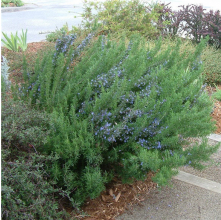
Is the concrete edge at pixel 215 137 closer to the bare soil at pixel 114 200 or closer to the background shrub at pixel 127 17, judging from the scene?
the bare soil at pixel 114 200

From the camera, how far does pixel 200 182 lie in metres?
3.37

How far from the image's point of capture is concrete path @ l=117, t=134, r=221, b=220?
2.87 meters

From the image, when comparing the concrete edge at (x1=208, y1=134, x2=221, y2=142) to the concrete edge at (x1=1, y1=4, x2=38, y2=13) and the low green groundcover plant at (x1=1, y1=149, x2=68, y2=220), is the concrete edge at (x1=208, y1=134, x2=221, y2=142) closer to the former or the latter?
the low green groundcover plant at (x1=1, y1=149, x2=68, y2=220)

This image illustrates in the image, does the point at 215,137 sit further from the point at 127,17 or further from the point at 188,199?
the point at 127,17

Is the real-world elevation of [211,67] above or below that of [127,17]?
below

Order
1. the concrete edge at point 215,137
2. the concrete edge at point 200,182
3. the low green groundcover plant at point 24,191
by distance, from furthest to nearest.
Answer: the concrete edge at point 215,137 → the concrete edge at point 200,182 → the low green groundcover plant at point 24,191

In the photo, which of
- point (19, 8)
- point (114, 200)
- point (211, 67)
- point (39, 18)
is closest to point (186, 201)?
point (114, 200)

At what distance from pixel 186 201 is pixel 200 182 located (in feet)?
1.30

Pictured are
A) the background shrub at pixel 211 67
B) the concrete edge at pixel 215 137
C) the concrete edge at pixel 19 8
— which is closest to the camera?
the concrete edge at pixel 215 137

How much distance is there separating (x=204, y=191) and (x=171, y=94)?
105cm

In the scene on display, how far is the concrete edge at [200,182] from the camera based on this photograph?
3.30 meters

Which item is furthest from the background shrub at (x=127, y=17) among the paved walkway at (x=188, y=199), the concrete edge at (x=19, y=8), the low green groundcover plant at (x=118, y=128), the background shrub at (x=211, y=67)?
the concrete edge at (x=19, y=8)

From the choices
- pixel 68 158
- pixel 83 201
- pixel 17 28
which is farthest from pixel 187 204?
pixel 17 28

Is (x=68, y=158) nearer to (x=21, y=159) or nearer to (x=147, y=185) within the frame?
(x=21, y=159)
